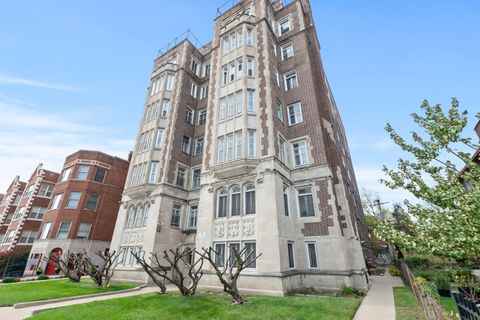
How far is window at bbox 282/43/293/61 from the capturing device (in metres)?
21.9

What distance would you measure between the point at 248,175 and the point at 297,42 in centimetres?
1454

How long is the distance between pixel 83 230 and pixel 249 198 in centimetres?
Result: 2378

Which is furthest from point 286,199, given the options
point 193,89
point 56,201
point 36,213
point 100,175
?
point 36,213

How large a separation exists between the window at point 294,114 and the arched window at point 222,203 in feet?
26.6

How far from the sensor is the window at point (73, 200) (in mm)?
27889

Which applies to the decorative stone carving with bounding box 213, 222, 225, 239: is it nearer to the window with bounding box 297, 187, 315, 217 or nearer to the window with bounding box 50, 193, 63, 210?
the window with bounding box 297, 187, 315, 217

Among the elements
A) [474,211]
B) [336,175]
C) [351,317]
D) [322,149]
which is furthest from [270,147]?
[474,211]

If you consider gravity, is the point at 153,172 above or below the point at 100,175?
below

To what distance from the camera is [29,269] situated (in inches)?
1035

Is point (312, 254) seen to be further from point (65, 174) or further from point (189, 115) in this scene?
point (65, 174)

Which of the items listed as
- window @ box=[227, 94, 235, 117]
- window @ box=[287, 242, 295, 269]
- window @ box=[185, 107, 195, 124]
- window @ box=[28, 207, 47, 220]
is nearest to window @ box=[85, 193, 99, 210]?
window @ box=[28, 207, 47, 220]

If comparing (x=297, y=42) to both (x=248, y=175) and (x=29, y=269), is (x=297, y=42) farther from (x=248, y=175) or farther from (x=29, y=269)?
(x=29, y=269)

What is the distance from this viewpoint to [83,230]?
2734cm

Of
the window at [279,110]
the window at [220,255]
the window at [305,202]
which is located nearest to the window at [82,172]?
the window at [220,255]
